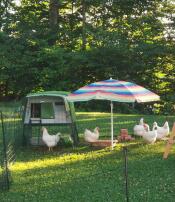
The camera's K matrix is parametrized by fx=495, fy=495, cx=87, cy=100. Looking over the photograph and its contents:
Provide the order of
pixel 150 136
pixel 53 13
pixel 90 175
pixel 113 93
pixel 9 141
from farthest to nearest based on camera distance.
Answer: pixel 53 13
pixel 150 136
pixel 113 93
pixel 9 141
pixel 90 175

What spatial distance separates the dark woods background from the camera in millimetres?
26297

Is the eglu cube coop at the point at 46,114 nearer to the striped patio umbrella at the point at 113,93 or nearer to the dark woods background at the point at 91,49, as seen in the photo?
the striped patio umbrella at the point at 113,93

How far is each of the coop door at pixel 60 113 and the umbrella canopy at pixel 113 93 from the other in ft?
3.70

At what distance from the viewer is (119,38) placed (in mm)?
26859

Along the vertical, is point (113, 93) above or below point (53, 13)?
below

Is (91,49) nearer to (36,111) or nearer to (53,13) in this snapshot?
(53,13)

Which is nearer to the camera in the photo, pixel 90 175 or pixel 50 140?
pixel 90 175

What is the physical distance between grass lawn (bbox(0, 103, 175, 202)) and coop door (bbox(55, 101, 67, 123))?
0.86 m

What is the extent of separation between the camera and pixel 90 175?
29.2 ft

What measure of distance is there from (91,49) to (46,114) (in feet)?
46.3

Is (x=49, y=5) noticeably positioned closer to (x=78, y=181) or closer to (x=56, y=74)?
(x=56, y=74)

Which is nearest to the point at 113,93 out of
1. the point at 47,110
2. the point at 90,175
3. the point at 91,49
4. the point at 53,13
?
the point at 47,110

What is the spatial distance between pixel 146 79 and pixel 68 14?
25.1 feet

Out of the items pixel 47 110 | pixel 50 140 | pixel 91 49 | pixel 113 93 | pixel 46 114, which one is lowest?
pixel 50 140
